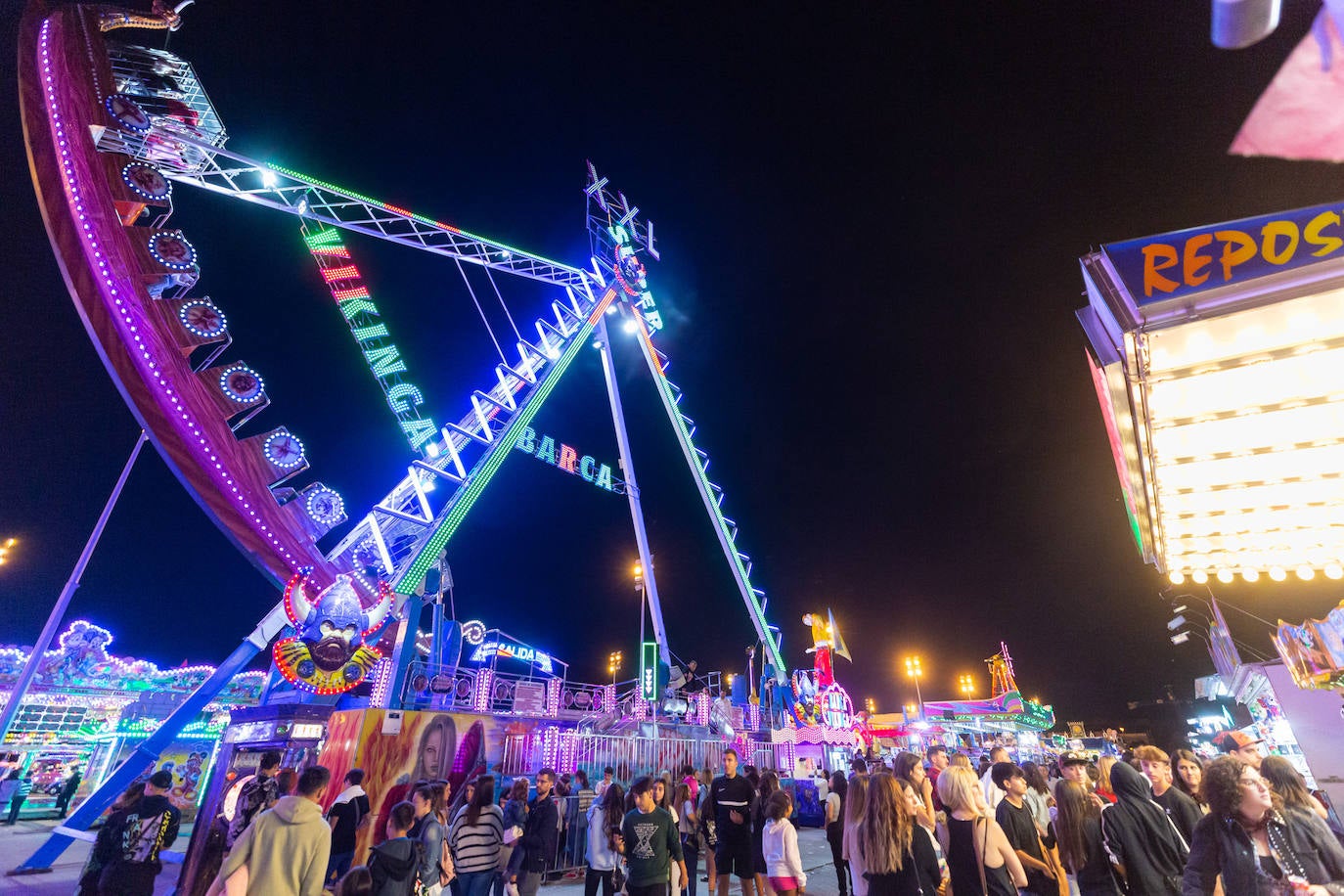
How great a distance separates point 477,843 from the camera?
19.5 feet

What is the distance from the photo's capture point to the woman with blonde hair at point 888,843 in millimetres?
4066

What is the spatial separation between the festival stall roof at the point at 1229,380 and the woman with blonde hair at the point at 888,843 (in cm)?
407

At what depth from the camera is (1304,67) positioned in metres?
3.23

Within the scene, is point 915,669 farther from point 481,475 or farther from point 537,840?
point 537,840

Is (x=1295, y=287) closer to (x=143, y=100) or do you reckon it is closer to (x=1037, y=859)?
(x=1037, y=859)

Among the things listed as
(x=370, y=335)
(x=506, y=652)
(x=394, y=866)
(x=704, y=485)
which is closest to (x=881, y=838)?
(x=394, y=866)

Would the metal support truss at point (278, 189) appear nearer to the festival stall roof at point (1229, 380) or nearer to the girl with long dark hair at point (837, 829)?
the festival stall roof at point (1229, 380)

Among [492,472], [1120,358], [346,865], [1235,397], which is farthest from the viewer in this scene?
[492,472]

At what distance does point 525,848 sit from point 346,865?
2.01 m

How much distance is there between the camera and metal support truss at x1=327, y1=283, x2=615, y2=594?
14797 millimetres

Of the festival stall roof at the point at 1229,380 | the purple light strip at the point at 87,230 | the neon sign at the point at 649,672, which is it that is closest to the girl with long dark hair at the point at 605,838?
the festival stall roof at the point at 1229,380

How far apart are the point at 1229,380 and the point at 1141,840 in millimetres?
4229

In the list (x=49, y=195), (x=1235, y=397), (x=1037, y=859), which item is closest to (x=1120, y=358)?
(x=1235, y=397)

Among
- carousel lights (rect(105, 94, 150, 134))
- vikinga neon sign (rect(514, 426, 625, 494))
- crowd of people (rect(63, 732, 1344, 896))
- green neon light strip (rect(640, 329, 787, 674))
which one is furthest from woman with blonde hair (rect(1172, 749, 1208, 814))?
green neon light strip (rect(640, 329, 787, 674))
